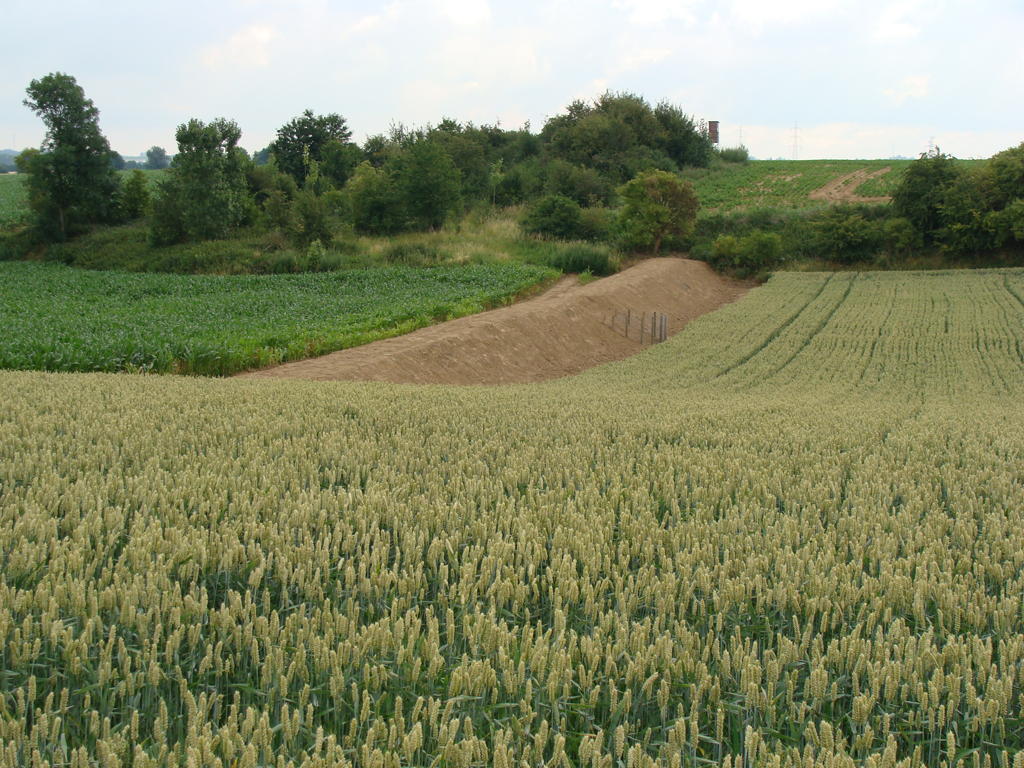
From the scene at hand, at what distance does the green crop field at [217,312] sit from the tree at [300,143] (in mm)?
35216

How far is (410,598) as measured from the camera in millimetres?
2691

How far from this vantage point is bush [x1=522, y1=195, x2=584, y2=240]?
40.8 m

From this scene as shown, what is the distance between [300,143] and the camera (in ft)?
228

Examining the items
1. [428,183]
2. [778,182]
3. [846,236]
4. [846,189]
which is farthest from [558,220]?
[846,189]

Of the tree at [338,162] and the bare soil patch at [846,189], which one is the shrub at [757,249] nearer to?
the bare soil patch at [846,189]

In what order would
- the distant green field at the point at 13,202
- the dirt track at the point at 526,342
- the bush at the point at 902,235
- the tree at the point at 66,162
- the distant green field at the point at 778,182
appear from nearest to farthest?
the dirt track at the point at 526,342
the bush at the point at 902,235
the tree at the point at 66,162
the distant green field at the point at 13,202
the distant green field at the point at 778,182

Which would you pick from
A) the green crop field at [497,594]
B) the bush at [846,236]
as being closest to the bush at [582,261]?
the bush at [846,236]

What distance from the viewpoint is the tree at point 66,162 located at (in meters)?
45.9

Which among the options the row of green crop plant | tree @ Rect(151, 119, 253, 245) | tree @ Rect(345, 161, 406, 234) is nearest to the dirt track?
the row of green crop plant

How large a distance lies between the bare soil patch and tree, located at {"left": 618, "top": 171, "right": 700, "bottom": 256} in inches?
776

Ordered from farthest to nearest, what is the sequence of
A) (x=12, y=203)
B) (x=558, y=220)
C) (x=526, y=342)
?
(x=12, y=203)
(x=558, y=220)
(x=526, y=342)

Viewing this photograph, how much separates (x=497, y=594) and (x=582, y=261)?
33188 mm

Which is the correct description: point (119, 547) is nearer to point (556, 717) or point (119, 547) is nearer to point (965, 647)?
point (556, 717)

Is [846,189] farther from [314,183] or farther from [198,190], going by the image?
[198,190]
